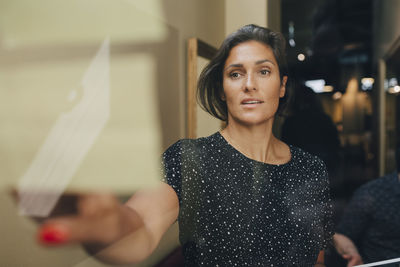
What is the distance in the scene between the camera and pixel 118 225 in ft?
1.42

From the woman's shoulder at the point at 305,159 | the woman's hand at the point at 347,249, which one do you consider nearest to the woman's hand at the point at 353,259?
the woman's hand at the point at 347,249

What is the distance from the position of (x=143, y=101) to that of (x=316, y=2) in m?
0.60

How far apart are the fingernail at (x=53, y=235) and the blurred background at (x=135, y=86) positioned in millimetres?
79

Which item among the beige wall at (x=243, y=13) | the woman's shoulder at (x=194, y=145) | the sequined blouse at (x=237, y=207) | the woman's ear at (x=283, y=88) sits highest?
the beige wall at (x=243, y=13)

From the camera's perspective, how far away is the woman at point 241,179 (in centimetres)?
62

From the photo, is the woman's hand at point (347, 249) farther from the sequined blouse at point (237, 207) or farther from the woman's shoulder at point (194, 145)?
the woman's shoulder at point (194, 145)

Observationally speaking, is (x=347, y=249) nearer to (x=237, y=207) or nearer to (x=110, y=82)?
(x=237, y=207)

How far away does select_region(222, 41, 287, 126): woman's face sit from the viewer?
24.8 inches

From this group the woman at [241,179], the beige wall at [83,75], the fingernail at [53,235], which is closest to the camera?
the fingernail at [53,235]

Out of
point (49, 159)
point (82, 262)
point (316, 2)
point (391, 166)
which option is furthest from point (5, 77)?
point (391, 166)

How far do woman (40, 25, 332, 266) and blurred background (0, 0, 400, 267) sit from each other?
0.13 ft

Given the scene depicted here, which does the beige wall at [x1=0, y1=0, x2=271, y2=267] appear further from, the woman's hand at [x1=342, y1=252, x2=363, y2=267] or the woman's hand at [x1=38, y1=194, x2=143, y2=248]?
the woman's hand at [x1=342, y1=252, x2=363, y2=267]

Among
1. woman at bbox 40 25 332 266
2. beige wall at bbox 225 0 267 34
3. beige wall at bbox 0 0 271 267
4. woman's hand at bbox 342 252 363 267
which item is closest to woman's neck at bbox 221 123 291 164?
woman at bbox 40 25 332 266

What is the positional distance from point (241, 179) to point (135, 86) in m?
0.29
